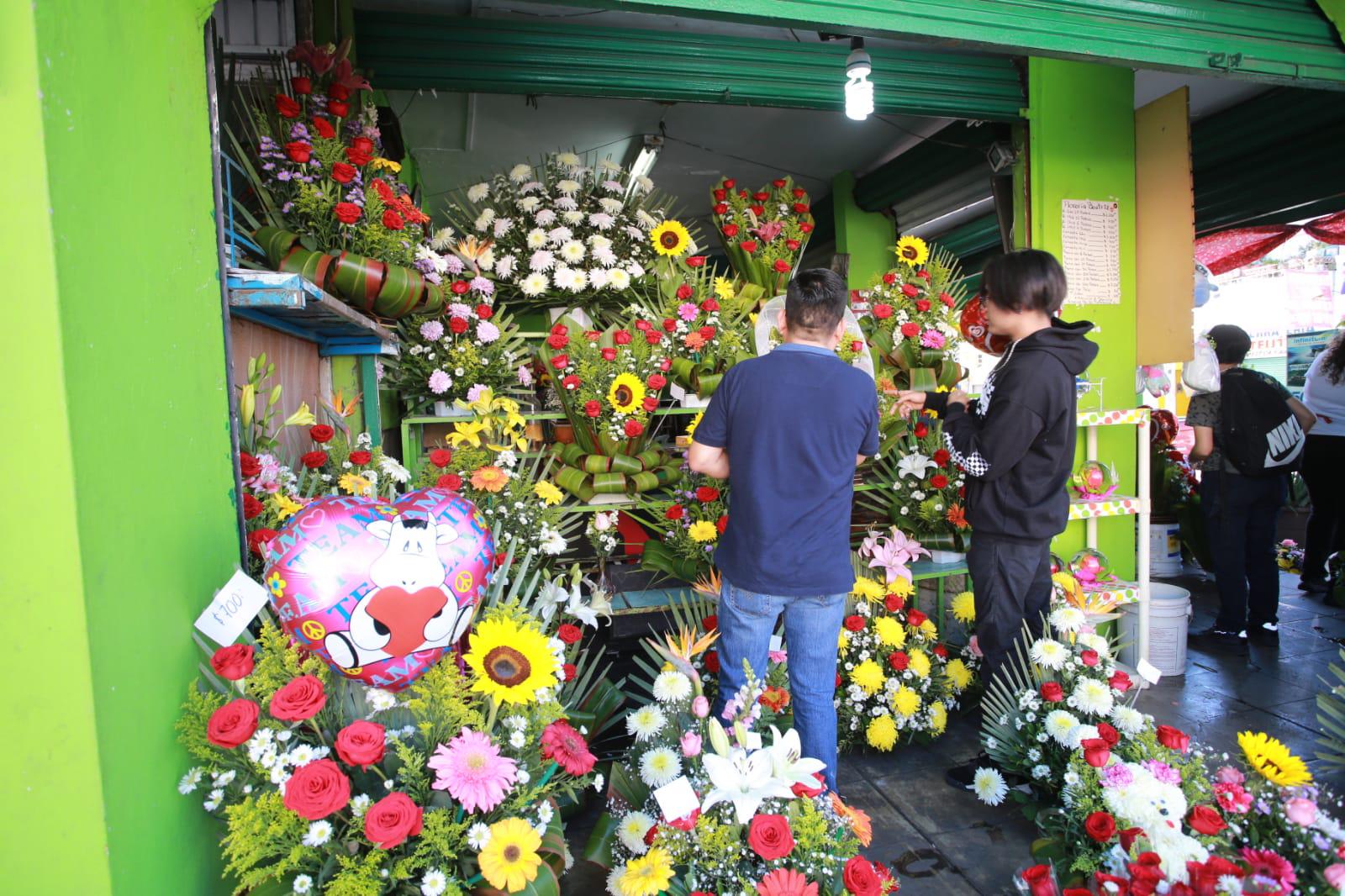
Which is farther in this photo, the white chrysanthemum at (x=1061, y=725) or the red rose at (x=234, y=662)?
the white chrysanthemum at (x=1061, y=725)

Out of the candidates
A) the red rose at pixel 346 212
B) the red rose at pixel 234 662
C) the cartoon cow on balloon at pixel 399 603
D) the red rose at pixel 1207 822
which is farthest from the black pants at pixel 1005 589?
the red rose at pixel 346 212

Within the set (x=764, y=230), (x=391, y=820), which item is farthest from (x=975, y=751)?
(x=764, y=230)

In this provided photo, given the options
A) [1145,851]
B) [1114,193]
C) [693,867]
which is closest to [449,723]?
[693,867]

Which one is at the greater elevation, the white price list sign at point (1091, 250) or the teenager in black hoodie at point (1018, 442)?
the white price list sign at point (1091, 250)

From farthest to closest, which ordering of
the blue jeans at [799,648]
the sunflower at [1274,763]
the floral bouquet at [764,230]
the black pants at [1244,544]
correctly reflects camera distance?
the floral bouquet at [764,230] < the black pants at [1244,544] < the blue jeans at [799,648] < the sunflower at [1274,763]

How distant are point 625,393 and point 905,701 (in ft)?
5.44

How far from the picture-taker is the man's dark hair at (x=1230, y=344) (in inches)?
169

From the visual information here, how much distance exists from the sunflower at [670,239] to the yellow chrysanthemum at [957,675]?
2410 mm

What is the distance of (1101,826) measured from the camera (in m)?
1.70

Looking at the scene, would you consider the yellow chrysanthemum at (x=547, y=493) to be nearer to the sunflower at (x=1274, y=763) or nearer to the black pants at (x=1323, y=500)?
the sunflower at (x=1274, y=763)

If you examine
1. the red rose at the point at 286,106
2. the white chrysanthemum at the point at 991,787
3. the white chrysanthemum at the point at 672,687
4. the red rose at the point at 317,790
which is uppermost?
the red rose at the point at 286,106

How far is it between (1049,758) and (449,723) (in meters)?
1.97

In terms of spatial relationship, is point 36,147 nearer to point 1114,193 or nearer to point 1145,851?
point 1145,851

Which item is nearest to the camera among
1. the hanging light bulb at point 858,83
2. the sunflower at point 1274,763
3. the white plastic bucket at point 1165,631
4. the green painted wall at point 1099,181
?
the sunflower at point 1274,763
